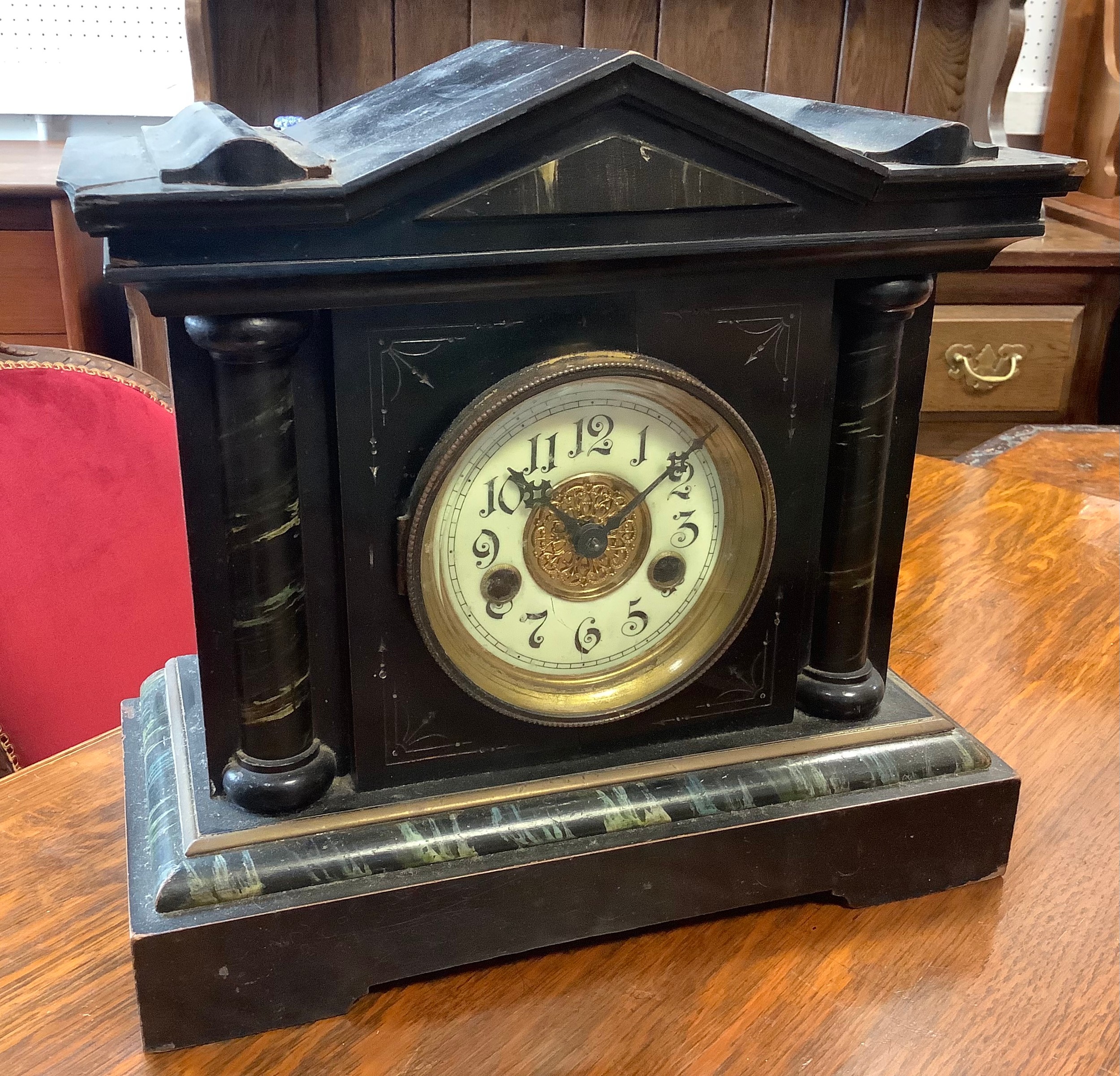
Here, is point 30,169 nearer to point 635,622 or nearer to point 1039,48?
point 635,622

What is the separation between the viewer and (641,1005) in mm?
804

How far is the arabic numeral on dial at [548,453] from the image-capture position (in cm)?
78

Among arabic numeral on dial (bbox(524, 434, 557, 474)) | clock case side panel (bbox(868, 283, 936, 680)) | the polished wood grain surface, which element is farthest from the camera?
the polished wood grain surface

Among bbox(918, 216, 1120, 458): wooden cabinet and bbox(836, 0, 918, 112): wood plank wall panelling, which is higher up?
bbox(836, 0, 918, 112): wood plank wall panelling

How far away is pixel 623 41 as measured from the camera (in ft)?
7.57

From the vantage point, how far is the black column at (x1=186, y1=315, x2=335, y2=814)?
0.70 metres

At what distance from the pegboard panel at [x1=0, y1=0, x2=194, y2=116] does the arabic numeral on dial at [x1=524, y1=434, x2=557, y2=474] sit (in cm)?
190

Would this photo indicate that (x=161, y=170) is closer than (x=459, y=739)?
Yes

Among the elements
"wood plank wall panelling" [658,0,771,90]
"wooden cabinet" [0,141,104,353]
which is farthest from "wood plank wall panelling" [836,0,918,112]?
"wooden cabinet" [0,141,104,353]

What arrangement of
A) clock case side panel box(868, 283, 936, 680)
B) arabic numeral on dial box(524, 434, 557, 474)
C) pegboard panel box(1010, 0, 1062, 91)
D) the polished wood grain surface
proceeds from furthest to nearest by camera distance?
1. pegboard panel box(1010, 0, 1062, 91)
2. the polished wood grain surface
3. clock case side panel box(868, 283, 936, 680)
4. arabic numeral on dial box(524, 434, 557, 474)

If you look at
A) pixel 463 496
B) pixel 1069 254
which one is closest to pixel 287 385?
pixel 463 496

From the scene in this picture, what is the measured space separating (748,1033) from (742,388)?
1.39 feet

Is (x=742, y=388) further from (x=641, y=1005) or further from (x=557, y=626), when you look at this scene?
(x=641, y=1005)

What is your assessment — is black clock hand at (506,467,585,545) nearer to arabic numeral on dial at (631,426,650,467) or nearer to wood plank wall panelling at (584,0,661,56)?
arabic numeral on dial at (631,426,650,467)
